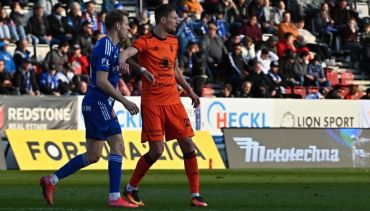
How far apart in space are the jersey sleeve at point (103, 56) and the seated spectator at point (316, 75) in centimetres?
2311

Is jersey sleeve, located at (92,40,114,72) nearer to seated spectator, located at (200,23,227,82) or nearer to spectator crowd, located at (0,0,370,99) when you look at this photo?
spectator crowd, located at (0,0,370,99)

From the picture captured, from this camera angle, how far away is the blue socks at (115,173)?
13750mm

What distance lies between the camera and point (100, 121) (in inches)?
543

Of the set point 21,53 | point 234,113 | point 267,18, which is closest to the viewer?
point 21,53

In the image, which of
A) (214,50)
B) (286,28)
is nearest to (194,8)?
(214,50)

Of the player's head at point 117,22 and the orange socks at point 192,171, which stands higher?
the player's head at point 117,22

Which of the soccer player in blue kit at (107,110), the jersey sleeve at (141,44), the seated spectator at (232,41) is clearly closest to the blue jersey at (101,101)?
the soccer player in blue kit at (107,110)

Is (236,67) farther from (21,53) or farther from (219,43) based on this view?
(21,53)

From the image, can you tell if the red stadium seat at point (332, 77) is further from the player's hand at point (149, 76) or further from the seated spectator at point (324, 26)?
the player's hand at point (149, 76)

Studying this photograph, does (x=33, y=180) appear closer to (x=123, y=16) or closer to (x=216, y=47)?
(x=123, y=16)

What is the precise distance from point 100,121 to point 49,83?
1665 centimetres

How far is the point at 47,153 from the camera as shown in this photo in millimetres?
26078

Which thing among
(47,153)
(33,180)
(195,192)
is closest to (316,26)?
(47,153)

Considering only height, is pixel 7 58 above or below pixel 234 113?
above
